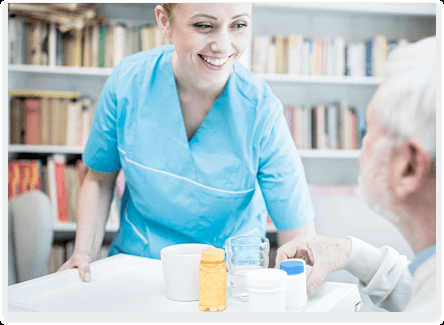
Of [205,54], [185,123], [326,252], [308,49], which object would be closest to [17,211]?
[185,123]

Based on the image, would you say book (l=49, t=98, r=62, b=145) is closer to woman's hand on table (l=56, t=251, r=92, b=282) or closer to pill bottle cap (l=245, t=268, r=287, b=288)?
woman's hand on table (l=56, t=251, r=92, b=282)

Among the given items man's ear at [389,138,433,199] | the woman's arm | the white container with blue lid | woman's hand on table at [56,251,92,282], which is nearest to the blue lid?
the white container with blue lid

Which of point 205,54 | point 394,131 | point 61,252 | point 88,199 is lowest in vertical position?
point 61,252

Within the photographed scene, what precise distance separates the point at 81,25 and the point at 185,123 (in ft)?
4.10

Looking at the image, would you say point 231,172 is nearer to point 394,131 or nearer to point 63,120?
point 394,131

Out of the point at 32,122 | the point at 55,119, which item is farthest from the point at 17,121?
the point at 55,119

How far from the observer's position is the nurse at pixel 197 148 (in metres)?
0.92

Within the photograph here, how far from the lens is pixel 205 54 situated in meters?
0.84

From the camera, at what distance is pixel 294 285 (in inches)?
25.2

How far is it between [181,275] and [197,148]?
1.12 feet

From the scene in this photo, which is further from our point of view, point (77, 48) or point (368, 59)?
point (368, 59)

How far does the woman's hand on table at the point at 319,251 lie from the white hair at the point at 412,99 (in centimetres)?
36

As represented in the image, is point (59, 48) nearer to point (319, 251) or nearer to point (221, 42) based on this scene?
point (221, 42)

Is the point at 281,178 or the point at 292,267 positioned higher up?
the point at 281,178
